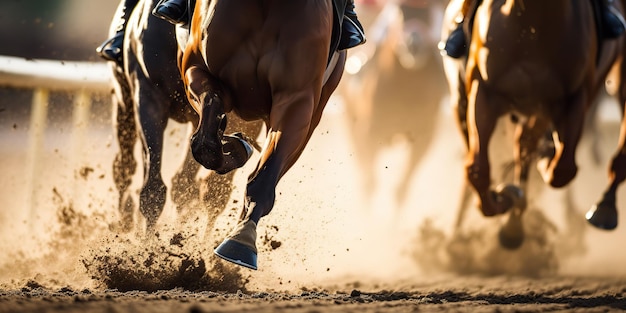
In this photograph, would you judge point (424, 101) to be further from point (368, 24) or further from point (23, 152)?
point (368, 24)

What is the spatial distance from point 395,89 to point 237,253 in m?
8.44

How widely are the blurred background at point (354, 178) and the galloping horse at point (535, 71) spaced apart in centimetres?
80

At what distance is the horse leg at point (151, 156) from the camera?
580cm

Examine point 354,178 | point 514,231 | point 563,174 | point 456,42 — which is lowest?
point 514,231

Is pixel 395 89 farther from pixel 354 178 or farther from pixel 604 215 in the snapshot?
pixel 604 215

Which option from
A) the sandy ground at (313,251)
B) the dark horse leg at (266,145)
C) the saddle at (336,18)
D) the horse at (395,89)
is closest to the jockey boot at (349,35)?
the saddle at (336,18)

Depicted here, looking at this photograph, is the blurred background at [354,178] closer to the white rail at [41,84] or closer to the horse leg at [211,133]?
the white rail at [41,84]

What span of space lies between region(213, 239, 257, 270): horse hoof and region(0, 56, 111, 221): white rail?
3.56 metres

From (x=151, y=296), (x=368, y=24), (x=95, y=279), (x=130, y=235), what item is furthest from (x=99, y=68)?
(x=368, y=24)

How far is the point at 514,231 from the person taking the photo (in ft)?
26.1

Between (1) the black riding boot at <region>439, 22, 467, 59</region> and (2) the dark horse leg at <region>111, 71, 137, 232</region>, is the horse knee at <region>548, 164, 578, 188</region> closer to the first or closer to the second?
(1) the black riding boot at <region>439, 22, 467, 59</region>

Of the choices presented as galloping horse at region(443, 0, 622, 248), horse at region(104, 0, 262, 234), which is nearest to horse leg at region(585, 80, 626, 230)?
galloping horse at region(443, 0, 622, 248)

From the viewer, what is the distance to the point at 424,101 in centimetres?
1255

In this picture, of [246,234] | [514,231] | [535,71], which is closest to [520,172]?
[514,231]
